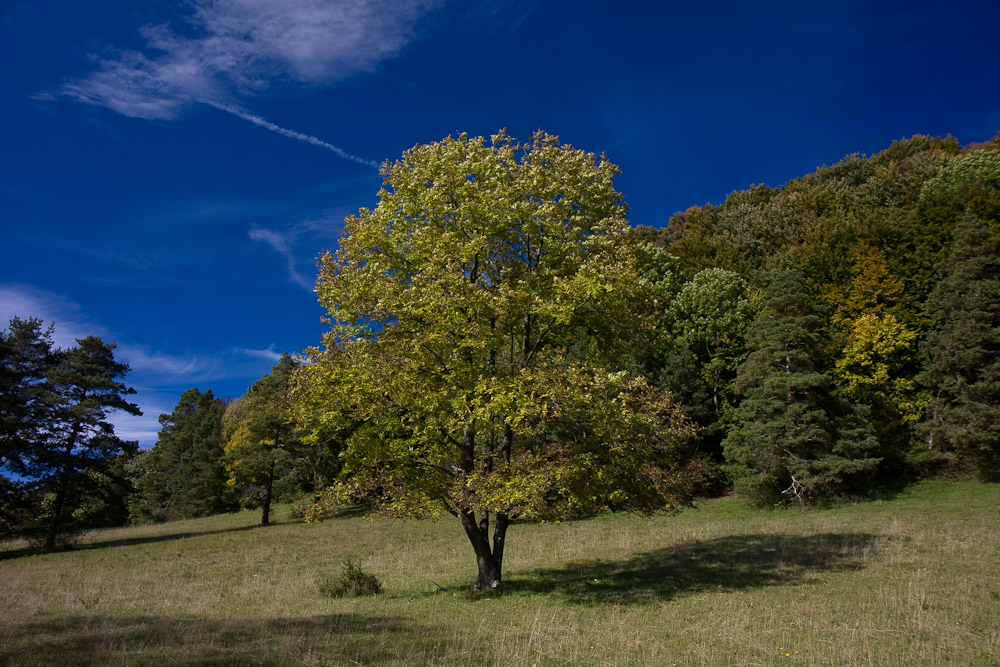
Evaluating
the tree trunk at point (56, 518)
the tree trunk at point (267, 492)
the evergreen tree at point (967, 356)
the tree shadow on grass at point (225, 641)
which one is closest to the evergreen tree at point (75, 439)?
the tree trunk at point (56, 518)

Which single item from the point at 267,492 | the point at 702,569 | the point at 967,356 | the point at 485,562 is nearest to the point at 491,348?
the point at 485,562

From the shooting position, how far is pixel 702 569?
48.7 ft

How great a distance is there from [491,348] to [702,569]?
8.71 metres

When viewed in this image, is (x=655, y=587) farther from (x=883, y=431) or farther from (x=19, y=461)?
(x=19, y=461)

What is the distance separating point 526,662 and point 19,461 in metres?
35.5

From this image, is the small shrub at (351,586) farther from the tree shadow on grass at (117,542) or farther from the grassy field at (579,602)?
the tree shadow on grass at (117,542)

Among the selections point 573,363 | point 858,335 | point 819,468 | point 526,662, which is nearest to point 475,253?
point 573,363

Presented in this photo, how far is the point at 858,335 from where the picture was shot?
118 ft

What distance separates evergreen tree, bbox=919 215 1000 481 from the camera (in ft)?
94.3

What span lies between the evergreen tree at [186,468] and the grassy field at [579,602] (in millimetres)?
30842

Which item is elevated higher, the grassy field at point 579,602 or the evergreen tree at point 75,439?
the evergreen tree at point 75,439

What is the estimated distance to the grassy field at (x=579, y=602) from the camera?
7645mm

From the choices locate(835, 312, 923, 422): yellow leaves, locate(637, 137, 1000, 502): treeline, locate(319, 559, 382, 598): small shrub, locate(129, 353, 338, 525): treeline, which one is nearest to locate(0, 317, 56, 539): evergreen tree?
locate(129, 353, 338, 525): treeline

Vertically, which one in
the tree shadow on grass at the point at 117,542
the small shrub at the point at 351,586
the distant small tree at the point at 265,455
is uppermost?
the distant small tree at the point at 265,455
